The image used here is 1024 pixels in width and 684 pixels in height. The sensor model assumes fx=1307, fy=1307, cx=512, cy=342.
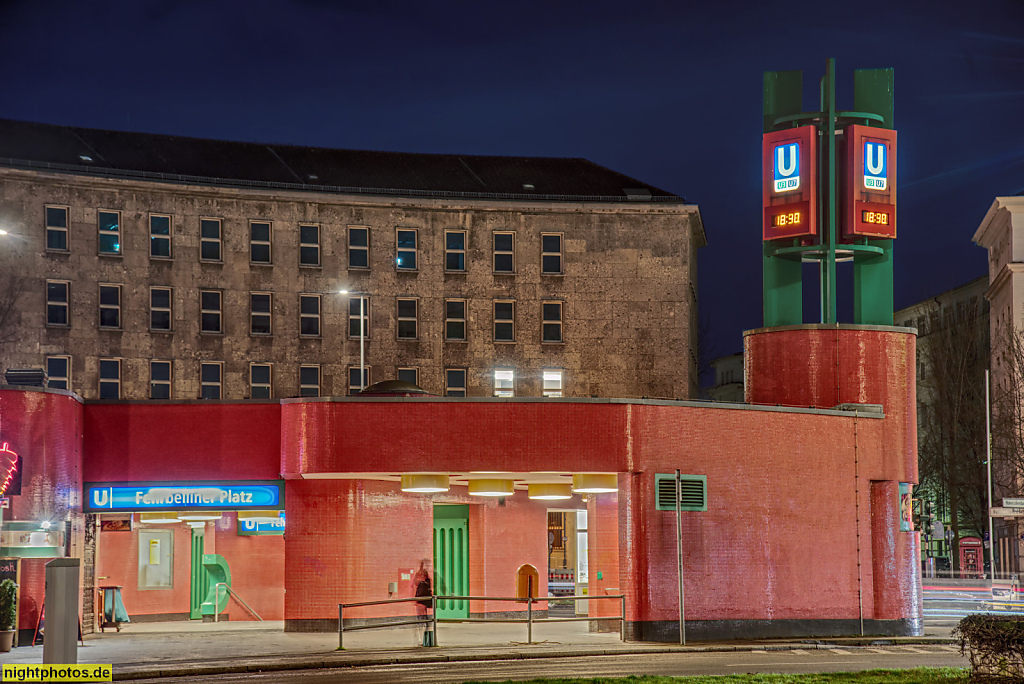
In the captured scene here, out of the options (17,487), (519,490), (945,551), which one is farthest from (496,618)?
(945,551)

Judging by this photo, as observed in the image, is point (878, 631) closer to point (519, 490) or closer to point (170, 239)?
point (519, 490)

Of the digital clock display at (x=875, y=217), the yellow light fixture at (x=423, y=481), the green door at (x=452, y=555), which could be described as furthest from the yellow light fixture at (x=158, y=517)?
the digital clock display at (x=875, y=217)

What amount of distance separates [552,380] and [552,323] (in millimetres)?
2915

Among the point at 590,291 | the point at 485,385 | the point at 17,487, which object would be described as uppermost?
the point at 590,291

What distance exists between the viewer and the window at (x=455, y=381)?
65500 millimetres

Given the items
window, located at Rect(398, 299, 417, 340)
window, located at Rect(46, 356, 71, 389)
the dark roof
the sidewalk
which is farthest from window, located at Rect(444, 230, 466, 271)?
the sidewalk

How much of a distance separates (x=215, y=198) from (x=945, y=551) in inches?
2304

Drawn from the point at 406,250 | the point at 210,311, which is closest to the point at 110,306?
the point at 210,311

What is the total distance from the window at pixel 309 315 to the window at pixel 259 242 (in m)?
2.72

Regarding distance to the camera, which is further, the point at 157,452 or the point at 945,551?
the point at 945,551

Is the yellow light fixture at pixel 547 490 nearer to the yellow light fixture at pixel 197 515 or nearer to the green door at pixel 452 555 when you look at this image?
the green door at pixel 452 555

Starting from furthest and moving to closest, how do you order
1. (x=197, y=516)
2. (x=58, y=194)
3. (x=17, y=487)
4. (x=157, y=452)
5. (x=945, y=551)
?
1. (x=945, y=551)
2. (x=58, y=194)
3. (x=197, y=516)
4. (x=157, y=452)
5. (x=17, y=487)

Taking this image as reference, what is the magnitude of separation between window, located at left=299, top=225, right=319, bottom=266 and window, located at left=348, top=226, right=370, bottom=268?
163cm

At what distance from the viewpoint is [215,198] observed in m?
62.5
